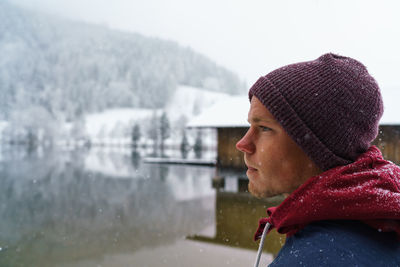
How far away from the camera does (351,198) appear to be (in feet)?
1.84

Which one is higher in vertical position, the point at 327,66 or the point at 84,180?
the point at 327,66

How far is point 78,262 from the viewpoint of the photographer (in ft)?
12.9

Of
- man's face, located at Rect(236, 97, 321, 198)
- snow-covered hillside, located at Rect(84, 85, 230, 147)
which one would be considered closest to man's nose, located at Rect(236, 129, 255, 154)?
man's face, located at Rect(236, 97, 321, 198)

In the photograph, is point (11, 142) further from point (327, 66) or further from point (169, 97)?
point (327, 66)

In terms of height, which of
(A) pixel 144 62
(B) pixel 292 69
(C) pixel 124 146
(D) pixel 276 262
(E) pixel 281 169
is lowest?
(C) pixel 124 146

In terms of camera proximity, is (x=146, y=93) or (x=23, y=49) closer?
(x=146, y=93)

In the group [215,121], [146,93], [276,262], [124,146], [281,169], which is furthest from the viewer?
[146,93]

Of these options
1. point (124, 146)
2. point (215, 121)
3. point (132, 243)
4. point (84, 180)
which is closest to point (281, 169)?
point (132, 243)

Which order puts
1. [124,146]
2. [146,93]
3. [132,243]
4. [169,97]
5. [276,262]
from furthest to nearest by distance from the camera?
[146,93]
[169,97]
[124,146]
[132,243]
[276,262]

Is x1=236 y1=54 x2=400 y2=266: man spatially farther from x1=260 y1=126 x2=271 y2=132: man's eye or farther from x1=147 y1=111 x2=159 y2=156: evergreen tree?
x1=147 y1=111 x2=159 y2=156: evergreen tree

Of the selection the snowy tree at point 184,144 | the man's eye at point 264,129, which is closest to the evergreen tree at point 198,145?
the snowy tree at point 184,144

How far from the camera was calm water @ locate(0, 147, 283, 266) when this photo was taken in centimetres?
393

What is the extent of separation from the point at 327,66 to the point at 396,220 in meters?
0.39

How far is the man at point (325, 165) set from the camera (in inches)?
21.6
